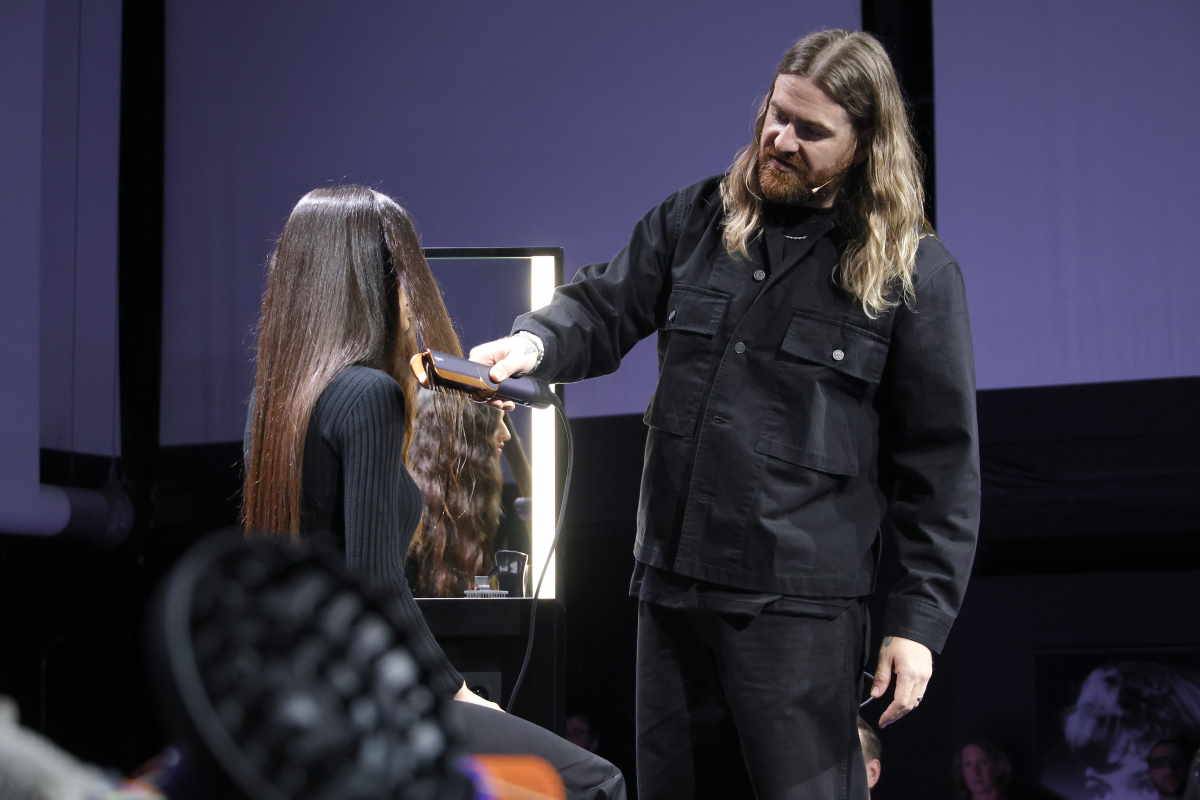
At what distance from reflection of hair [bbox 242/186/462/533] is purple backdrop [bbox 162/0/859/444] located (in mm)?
1992

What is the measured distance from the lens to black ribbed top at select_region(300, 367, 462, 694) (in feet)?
5.15

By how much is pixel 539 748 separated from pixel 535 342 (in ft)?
1.69

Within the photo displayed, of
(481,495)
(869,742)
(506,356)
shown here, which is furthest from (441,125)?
(506,356)

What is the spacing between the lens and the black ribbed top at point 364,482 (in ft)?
5.15

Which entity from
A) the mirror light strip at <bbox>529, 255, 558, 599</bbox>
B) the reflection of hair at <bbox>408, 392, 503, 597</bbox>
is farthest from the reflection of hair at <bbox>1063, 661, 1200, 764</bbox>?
the reflection of hair at <bbox>408, 392, 503, 597</bbox>

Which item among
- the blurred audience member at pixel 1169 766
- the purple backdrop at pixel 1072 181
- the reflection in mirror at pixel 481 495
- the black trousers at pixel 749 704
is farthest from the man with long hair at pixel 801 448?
the blurred audience member at pixel 1169 766

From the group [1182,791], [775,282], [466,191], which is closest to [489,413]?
[466,191]

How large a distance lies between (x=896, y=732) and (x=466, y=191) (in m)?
2.09

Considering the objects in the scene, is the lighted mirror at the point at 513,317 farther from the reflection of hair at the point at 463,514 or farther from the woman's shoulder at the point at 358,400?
the woman's shoulder at the point at 358,400

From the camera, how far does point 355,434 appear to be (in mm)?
1606

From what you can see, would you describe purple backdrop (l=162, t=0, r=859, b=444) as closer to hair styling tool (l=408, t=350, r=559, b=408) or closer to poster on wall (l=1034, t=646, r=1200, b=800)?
poster on wall (l=1034, t=646, r=1200, b=800)

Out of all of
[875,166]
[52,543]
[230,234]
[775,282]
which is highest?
[230,234]

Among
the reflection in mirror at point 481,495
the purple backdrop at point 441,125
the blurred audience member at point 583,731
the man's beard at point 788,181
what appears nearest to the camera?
the man's beard at point 788,181

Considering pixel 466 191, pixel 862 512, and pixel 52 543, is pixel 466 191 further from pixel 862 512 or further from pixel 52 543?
pixel 862 512
